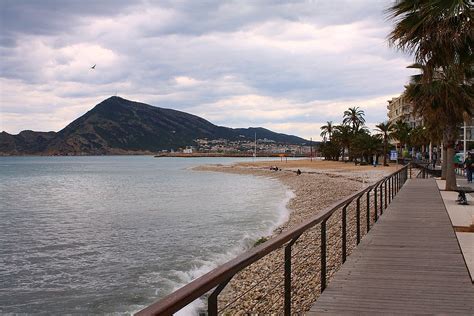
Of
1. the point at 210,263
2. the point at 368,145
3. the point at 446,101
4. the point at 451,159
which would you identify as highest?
the point at 446,101

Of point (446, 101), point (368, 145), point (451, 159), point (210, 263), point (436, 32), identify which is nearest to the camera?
point (436, 32)

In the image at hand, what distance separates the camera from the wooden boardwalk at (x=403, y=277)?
452 centimetres

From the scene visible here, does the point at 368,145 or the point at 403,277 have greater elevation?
the point at 368,145

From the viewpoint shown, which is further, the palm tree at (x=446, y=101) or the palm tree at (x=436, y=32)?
the palm tree at (x=446, y=101)

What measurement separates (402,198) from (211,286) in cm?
1329

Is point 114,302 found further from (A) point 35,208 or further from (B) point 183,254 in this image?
(A) point 35,208

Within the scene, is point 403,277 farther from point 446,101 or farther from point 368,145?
point 368,145

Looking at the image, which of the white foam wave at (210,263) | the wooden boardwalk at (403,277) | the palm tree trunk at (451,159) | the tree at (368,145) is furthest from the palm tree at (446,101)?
the tree at (368,145)

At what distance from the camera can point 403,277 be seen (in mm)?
5570

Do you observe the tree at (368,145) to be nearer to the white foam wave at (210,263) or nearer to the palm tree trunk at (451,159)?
the palm tree trunk at (451,159)

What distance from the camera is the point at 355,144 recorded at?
61.2 m

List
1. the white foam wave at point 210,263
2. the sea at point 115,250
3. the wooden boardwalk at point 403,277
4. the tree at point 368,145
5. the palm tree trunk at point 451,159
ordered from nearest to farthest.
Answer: the wooden boardwalk at point 403,277, the white foam wave at point 210,263, the sea at point 115,250, the palm tree trunk at point 451,159, the tree at point 368,145

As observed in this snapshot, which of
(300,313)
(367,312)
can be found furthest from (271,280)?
(367,312)

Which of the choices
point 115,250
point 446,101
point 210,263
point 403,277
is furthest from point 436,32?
point 115,250
